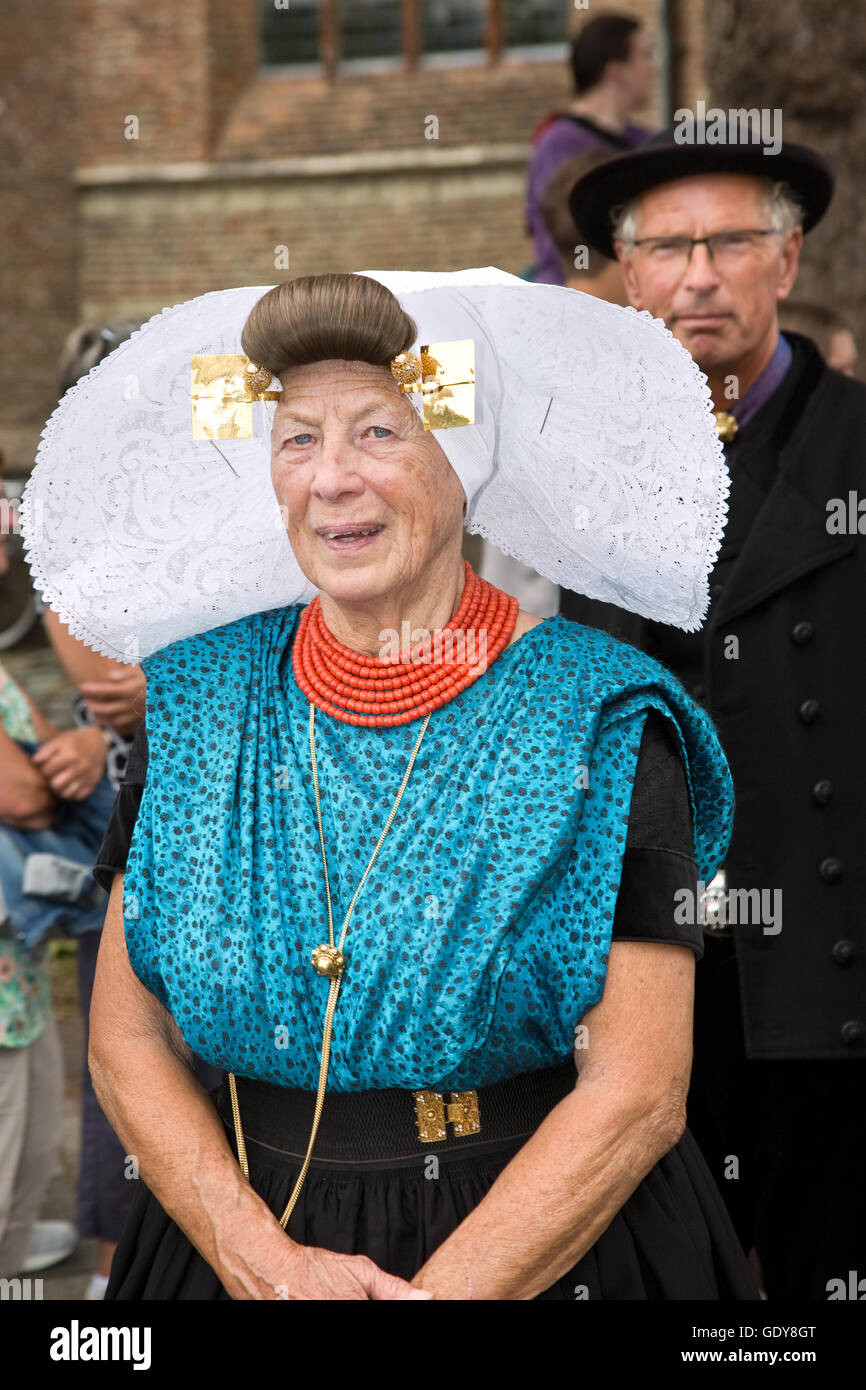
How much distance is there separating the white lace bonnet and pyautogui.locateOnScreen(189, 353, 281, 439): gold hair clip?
10 cm

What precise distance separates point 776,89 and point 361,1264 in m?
5.47

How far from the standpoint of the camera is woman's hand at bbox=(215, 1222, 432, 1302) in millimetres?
2070

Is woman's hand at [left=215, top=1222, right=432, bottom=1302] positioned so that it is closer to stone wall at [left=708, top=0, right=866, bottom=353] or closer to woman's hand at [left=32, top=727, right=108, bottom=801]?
woman's hand at [left=32, top=727, right=108, bottom=801]

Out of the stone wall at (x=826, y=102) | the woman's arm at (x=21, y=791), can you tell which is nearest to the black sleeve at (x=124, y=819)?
the woman's arm at (x=21, y=791)

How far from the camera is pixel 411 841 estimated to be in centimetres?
216

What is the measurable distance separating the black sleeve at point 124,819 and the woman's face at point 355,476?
36cm

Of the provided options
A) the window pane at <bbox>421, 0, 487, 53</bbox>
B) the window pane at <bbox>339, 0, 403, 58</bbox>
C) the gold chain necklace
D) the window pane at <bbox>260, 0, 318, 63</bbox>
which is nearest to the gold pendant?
the gold chain necklace

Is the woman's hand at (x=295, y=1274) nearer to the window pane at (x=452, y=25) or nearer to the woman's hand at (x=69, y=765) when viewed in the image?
the woman's hand at (x=69, y=765)

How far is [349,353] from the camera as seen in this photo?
215 cm

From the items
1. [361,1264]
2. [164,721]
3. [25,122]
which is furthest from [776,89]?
[25,122]

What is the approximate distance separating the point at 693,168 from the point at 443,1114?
6.41 ft

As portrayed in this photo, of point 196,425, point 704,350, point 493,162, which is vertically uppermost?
point 493,162

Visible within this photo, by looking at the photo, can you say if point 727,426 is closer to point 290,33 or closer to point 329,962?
point 329,962

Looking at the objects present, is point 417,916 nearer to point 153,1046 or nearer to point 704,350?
point 153,1046
